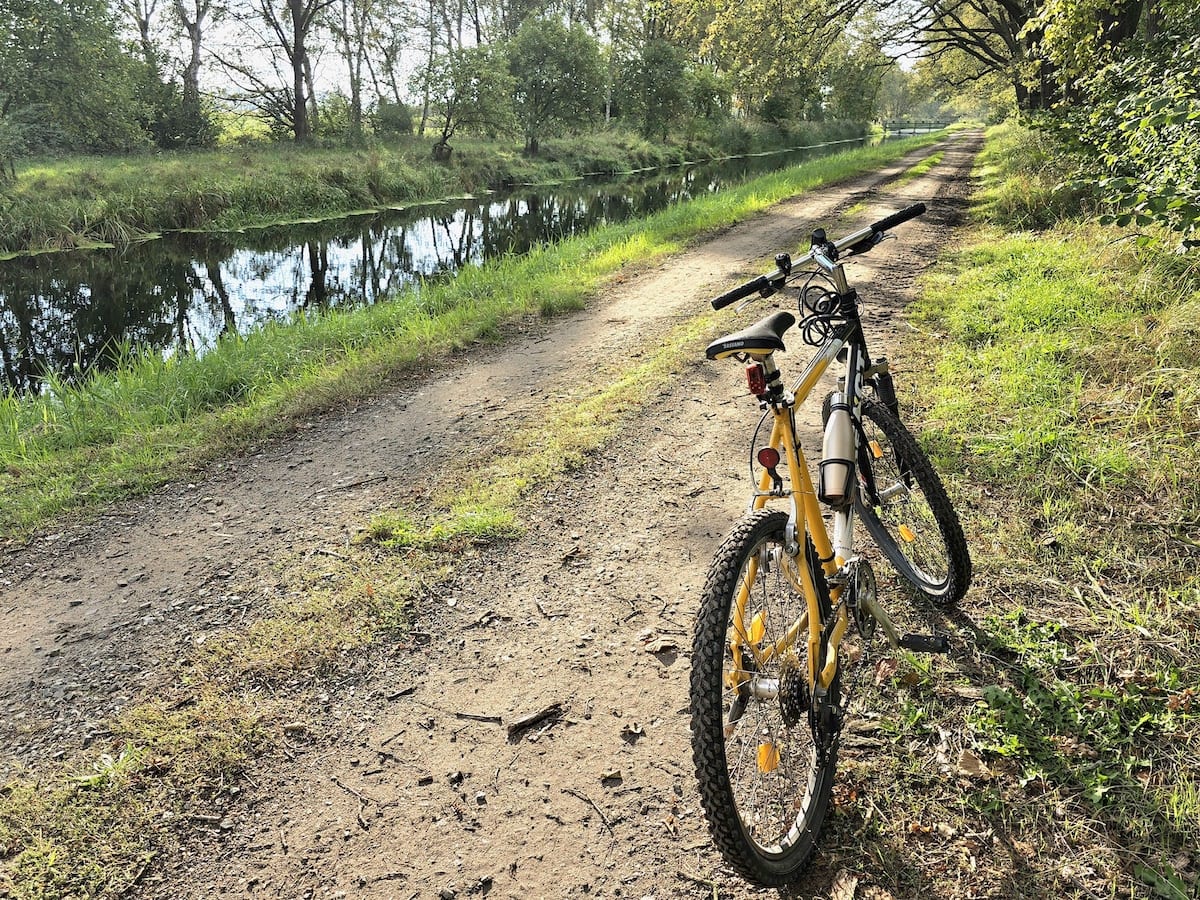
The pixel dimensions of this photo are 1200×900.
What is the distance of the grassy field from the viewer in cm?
207

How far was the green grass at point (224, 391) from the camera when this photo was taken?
16.3 feet

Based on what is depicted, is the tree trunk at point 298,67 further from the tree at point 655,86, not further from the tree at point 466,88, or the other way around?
the tree at point 655,86

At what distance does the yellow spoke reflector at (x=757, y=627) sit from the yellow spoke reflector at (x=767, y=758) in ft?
1.05

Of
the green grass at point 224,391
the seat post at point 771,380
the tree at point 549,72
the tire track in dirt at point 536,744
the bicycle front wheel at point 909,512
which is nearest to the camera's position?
the seat post at point 771,380

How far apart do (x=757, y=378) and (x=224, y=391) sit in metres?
6.25

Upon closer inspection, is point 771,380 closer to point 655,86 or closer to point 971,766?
point 971,766

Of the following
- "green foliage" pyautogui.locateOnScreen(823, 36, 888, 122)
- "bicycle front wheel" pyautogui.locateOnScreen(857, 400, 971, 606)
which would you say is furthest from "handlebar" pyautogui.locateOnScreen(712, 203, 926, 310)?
"green foliage" pyautogui.locateOnScreen(823, 36, 888, 122)

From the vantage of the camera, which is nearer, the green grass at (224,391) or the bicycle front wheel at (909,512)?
the bicycle front wheel at (909,512)

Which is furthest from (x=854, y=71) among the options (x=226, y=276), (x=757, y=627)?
(x=757, y=627)

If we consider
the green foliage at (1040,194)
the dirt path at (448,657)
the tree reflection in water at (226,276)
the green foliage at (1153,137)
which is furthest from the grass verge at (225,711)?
the green foliage at (1040,194)

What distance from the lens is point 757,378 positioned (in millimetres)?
1893

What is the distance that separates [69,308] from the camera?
12047mm

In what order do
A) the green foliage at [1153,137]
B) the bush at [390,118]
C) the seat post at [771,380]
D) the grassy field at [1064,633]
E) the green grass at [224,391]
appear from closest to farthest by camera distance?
the seat post at [771,380] → the grassy field at [1064,633] → the green foliage at [1153,137] → the green grass at [224,391] → the bush at [390,118]

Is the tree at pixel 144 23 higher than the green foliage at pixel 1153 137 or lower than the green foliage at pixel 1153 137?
higher
